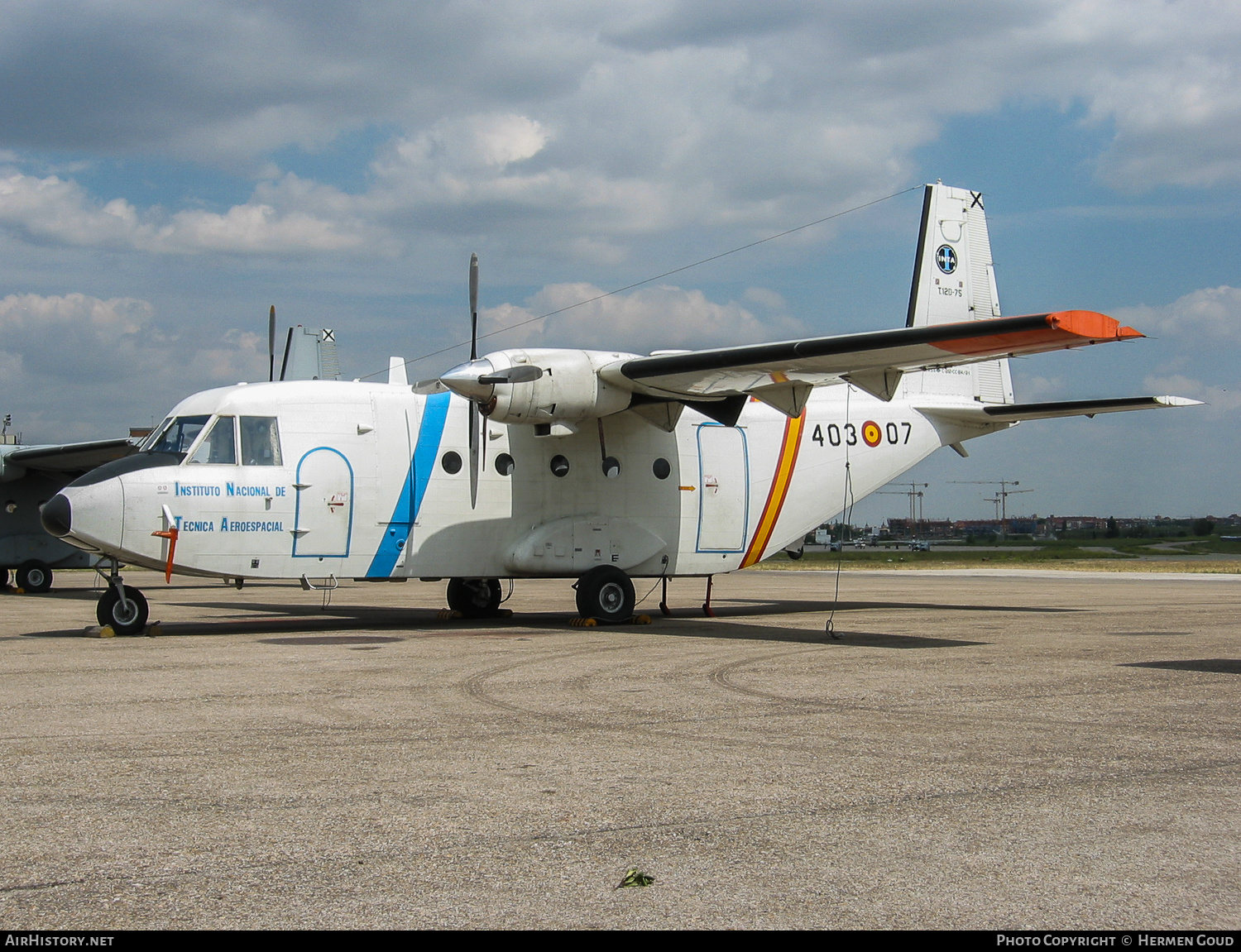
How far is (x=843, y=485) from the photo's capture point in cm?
1991

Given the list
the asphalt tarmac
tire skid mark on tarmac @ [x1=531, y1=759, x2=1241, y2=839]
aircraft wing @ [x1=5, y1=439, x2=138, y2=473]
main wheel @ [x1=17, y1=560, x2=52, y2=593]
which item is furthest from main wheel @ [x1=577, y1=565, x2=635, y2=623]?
main wheel @ [x1=17, y1=560, x2=52, y2=593]

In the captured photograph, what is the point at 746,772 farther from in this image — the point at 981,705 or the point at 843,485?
the point at 843,485

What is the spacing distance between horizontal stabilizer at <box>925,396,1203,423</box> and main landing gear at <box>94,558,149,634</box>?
1357cm

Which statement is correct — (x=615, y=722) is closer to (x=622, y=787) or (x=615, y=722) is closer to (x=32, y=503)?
(x=622, y=787)

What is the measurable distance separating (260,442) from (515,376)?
362 centimetres

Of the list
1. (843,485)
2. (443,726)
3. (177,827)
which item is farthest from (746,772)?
(843,485)

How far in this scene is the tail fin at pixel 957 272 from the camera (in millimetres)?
20031

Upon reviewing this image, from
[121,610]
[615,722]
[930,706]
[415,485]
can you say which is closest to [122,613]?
[121,610]

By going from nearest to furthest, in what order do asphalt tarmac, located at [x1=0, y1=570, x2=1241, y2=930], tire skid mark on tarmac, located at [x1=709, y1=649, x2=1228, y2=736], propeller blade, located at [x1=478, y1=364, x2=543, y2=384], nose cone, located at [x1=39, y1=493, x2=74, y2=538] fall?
asphalt tarmac, located at [x1=0, y1=570, x2=1241, y2=930]
tire skid mark on tarmac, located at [x1=709, y1=649, x2=1228, y2=736]
nose cone, located at [x1=39, y1=493, x2=74, y2=538]
propeller blade, located at [x1=478, y1=364, x2=543, y2=384]

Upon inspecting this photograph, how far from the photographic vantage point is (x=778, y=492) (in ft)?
63.3

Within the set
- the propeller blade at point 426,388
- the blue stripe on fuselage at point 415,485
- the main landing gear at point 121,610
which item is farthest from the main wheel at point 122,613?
the propeller blade at point 426,388

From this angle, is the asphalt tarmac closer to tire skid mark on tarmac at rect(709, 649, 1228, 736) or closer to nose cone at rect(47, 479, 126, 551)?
tire skid mark on tarmac at rect(709, 649, 1228, 736)

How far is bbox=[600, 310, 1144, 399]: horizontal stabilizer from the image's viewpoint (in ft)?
38.3
